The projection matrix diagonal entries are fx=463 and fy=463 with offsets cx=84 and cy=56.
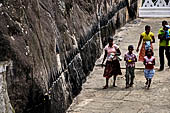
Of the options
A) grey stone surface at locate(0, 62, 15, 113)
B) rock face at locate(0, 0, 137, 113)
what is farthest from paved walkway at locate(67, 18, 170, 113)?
grey stone surface at locate(0, 62, 15, 113)

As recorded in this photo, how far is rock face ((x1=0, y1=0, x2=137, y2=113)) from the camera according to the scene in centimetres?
627

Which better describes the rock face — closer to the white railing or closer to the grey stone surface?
the grey stone surface

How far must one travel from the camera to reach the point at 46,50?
7621 mm

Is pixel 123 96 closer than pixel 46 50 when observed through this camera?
No

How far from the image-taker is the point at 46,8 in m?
8.23

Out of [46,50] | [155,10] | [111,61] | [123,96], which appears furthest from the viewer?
[155,10]

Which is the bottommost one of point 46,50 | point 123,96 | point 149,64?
point 123,96

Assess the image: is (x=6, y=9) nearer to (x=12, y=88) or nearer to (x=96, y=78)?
(x=12, y=88)

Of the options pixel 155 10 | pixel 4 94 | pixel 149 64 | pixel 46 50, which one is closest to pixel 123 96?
pixel 149 64

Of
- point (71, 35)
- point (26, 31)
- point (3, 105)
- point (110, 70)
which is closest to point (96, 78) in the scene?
point (110, 70)

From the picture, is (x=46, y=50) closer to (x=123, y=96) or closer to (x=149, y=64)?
(x=123, y=96)

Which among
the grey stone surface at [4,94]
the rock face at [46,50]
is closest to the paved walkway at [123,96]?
the rock face at [46,50]

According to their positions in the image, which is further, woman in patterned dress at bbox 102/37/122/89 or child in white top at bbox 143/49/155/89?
woman in patterned dress at bbox 102/37/122/89

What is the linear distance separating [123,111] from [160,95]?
51.0 inches
